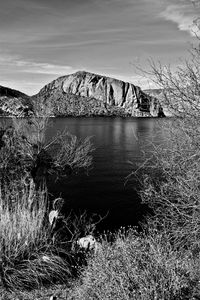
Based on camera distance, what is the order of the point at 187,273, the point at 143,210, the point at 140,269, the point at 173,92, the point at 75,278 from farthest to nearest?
the point at 143,210, the point at 173,92, the point at 75,278, the point at 187,273, the point at 140,269

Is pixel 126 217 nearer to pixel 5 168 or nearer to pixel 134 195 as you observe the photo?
pixel 134 195

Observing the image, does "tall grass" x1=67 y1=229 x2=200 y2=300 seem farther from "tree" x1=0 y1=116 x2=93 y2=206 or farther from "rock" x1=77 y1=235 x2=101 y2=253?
"tree" x1=0 y1=116 x2=93 y2=206

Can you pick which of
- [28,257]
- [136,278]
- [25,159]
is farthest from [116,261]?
[25,159]

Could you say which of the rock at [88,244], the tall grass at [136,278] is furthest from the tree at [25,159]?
the tall grass at [136,278]

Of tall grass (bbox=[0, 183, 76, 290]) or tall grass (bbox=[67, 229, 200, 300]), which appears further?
tall grass (bbox=[0, 183, 76, 290])

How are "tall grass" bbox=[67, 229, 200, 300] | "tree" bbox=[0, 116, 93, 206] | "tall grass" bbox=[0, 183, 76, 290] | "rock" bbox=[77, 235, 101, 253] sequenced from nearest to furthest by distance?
"tall grass" bbox=[67, 229, 200, 300], "tall grass" bbox=[0, 183, 76, 290], "rock" bbox=[77, 235, 101, 253], "tree" bbox=[0, 116, 93, 206]

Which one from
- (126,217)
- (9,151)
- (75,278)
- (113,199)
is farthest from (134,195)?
(75,278)

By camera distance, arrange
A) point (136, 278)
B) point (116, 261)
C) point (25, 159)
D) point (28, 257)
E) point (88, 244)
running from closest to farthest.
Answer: point (136, 278) < point (116, 261) < point (28, 257) < point (88, 244) < point (25, 159)

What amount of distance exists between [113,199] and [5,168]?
37.5 feet

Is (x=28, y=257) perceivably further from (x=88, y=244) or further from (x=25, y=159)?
(x=25, y=159)

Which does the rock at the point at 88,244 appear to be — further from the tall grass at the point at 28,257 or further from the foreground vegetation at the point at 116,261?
the tall grass at the point at 28,257

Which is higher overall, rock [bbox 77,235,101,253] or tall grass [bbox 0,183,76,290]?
tall grass [bbox 0,183,76,290]

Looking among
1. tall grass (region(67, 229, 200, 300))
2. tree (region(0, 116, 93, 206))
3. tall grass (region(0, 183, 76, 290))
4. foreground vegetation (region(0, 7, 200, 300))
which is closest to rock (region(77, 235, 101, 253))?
foreground vegetation (region(0, 7, 200, 300))

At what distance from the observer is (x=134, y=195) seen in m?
32.0
